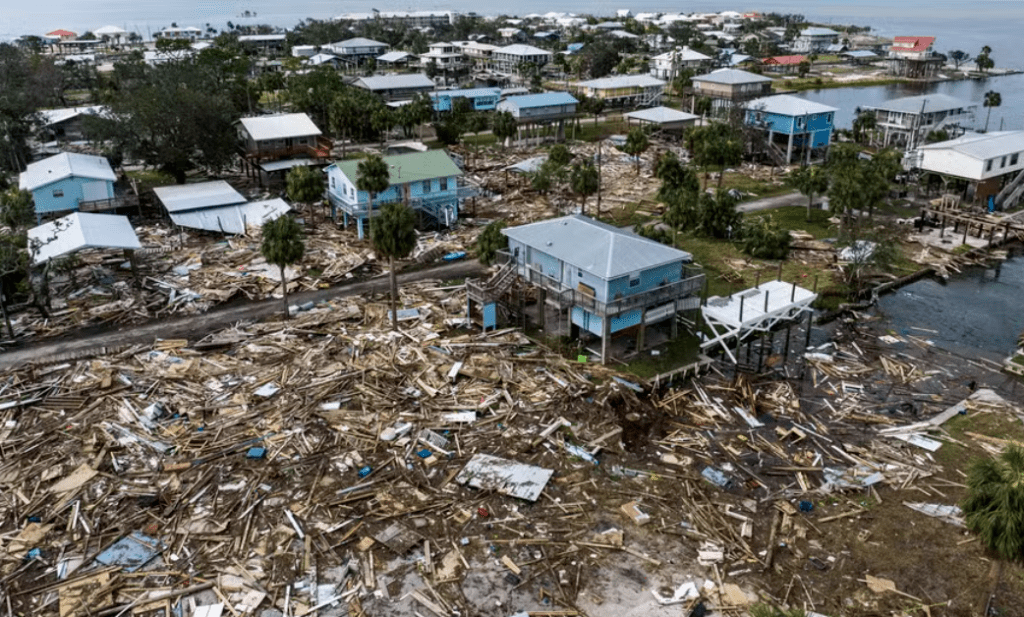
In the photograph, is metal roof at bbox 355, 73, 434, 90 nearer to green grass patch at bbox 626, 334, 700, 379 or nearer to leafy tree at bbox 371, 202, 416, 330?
leafy tree at bbox 371, 202, 416, 330

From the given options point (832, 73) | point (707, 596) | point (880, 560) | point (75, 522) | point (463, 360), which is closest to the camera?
point (707, 596)

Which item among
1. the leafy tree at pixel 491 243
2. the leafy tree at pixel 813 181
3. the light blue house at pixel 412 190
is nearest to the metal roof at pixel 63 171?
the light blue house at pixel 412 190

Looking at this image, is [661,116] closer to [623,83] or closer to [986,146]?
[623,83]

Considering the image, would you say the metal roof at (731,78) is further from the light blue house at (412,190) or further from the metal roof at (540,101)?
the light blue house at (412,190)

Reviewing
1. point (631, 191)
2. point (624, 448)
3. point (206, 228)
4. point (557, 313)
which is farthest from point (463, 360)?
point (631, 191)

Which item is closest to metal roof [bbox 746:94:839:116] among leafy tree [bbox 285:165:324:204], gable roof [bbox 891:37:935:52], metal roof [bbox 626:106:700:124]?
metal roof [bbox 626:106:700:124]

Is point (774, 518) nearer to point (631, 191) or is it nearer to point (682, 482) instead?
point (682, 482)
